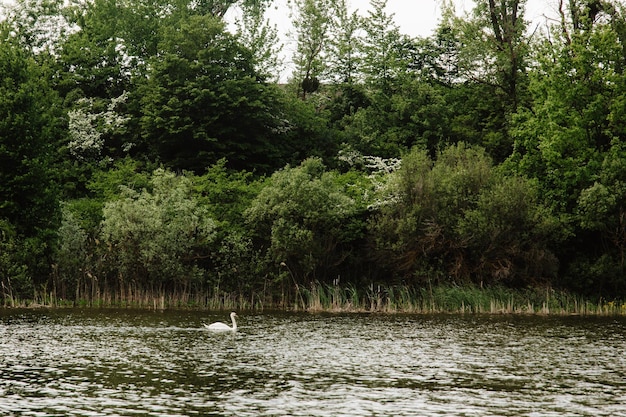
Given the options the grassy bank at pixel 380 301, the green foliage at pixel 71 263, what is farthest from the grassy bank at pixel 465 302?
the green foliage at pixel 71 263

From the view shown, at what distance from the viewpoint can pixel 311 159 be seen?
58.5 meters

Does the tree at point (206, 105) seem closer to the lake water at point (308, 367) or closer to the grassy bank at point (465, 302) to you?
the grassy bank at point (465, 302)

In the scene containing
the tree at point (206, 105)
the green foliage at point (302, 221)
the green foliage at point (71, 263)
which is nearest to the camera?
the green foliage at point (71, 263)

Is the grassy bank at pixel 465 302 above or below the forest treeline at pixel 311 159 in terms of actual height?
below

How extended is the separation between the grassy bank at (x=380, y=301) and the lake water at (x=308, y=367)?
20.5 feet

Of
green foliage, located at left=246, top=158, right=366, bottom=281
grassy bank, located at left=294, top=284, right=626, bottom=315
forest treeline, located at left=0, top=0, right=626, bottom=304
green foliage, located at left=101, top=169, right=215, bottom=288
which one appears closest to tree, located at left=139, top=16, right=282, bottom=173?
forest treeline, located at left=0, top=0, right=626, bottom=304

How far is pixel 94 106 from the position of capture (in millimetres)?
71562

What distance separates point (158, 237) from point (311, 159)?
38.9 feet

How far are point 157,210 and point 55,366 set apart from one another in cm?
2623

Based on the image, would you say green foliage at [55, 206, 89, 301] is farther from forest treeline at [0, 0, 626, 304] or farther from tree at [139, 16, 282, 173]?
tree at [139, 16, 282, 173]

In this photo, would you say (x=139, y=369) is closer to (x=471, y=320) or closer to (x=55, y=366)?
(x=55, y=366)

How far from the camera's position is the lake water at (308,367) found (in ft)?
70.8

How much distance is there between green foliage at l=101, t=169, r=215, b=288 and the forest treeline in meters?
0.13

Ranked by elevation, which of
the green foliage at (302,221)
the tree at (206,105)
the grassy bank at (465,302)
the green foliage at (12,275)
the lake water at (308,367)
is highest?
the tree at (206,105)
